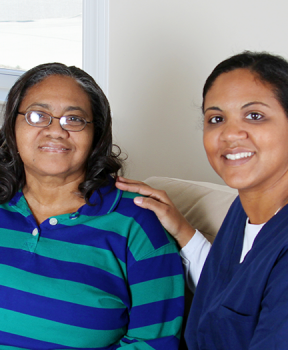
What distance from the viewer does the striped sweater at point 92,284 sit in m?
1.24

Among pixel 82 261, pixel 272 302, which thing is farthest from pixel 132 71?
pixel 272 302

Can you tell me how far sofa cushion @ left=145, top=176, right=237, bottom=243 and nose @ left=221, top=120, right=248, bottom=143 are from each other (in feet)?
1.58

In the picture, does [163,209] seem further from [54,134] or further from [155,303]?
[54,134]

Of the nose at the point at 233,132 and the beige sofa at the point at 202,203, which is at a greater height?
the nose at the point at 233,132

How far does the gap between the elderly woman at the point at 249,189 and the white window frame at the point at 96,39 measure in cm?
140

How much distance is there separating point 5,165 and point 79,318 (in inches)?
23.4

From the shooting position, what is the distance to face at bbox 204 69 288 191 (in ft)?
3.35

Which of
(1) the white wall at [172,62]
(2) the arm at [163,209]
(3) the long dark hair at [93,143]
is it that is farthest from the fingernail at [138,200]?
(1) the white wall at [172,62]

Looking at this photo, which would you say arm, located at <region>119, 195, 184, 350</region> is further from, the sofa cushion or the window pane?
the window pane

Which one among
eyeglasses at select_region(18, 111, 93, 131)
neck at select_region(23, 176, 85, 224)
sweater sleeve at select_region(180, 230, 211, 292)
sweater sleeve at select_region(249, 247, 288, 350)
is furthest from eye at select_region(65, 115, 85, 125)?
sweater sleeve at select_region(249, 247, 288, 350)

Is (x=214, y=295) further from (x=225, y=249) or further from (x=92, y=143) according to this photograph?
(x=92, y=143)

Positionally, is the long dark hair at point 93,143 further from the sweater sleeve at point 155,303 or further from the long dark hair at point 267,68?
the long dark hair at point 267,68

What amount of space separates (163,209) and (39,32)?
1937 millimetres

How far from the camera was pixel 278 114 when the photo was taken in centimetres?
103
